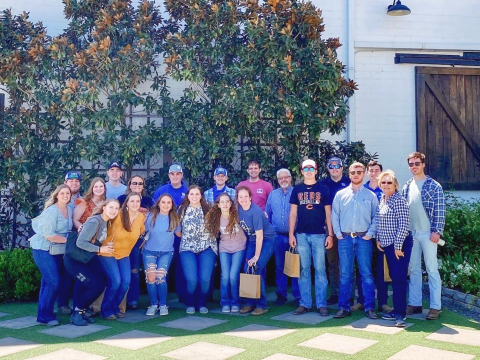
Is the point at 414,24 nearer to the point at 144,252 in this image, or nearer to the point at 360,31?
the point at 360,31

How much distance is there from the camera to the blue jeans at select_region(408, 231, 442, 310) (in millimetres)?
5926

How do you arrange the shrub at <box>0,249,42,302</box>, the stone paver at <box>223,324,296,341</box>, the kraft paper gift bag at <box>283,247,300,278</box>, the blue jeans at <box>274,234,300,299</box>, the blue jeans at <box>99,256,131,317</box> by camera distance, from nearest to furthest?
the stone paver at <box>223,324,296,341</box>
the blue jeans at <box>99,256,131,317</box>
the kraft paper gift bag at <box>283,247,300,278</box>
the blue jeans at <box>274,234,300,299</box>
the shrub at <box>0,249,42,302</box>

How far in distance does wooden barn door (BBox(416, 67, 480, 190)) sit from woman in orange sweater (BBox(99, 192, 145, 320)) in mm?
5755

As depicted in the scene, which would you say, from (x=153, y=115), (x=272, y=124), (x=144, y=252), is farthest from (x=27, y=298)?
(x=272, y=124)

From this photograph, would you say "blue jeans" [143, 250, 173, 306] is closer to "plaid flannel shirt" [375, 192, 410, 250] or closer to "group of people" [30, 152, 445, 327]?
"group of people" [30, 152, 445, 327]

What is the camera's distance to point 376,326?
18.4 ft

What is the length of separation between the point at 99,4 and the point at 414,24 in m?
5.63

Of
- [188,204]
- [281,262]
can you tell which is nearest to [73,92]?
[188,204]

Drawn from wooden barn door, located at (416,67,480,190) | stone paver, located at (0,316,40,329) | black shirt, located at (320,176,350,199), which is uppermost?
wooden barn door, located at (416,67,480,190)

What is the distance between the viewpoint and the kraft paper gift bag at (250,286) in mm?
6078

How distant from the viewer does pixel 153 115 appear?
29.5 ft

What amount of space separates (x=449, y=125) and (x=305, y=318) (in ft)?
18.1

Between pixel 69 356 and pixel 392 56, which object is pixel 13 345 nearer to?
pixel 69 356

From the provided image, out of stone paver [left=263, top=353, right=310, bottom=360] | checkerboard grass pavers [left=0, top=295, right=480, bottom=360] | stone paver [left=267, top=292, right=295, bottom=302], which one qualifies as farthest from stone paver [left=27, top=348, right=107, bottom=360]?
stone paver [left=267, top=292, right=295, bottom=302]
